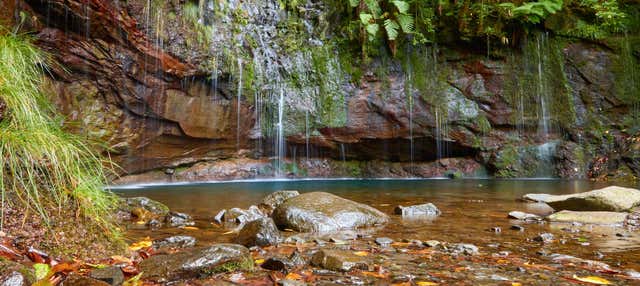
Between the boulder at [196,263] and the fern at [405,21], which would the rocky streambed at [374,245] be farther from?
the fern at [405,21]

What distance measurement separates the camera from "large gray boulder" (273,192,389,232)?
406cm

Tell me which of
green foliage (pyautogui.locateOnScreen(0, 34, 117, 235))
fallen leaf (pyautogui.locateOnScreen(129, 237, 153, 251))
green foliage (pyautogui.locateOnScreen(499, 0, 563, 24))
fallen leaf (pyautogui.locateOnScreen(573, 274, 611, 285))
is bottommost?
fallen leaf (pyautogui.locateOnScreen(573, 274, 611, 285))

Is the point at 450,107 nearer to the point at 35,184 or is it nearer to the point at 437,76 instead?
the point at 437,76

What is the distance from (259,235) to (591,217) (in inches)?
137

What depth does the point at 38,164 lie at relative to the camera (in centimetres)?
233

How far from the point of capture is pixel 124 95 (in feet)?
32.2

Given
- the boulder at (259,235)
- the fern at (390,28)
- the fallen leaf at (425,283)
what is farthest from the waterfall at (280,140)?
the fallen leaf at (425,283)

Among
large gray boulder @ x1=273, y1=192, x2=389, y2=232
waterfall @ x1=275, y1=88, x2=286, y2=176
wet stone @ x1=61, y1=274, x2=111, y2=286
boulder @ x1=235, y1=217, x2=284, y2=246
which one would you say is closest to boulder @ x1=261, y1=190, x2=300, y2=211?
large gray boulder @ x1=273, y1=192, x2=389, y2=232

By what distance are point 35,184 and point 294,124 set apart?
391 inches

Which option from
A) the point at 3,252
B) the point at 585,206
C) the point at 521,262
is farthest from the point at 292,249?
the point at 585,206

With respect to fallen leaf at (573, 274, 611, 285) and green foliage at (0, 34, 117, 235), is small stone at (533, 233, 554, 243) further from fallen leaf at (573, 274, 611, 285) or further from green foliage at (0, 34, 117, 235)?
green foliage at (0, 34, 117, 235)

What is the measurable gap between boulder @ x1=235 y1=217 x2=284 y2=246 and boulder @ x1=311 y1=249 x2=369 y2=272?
2.17 ft

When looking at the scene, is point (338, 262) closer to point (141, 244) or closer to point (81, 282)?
point (81, 282)

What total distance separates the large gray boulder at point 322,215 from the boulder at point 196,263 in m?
1.55
